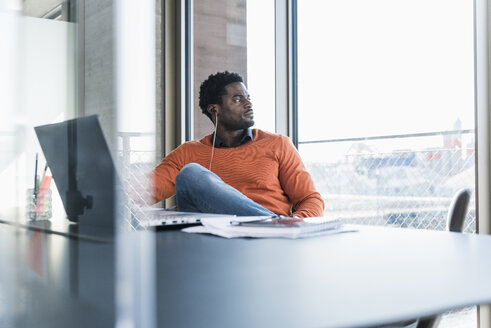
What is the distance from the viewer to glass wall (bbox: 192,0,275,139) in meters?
2.79

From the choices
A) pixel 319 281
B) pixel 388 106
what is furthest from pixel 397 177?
pixel 319 281

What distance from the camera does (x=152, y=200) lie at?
0.39 metres

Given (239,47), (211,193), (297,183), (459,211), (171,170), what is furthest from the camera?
(239,47)

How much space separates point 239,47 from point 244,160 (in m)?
1.33

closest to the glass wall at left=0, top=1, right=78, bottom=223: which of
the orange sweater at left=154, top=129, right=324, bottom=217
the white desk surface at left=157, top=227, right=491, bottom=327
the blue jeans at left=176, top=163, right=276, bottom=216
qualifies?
the white desk surface at left=157, top=227, right=491, bottom=327

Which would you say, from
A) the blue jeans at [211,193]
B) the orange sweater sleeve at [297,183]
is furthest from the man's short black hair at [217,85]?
the blue jeans at [211,193]

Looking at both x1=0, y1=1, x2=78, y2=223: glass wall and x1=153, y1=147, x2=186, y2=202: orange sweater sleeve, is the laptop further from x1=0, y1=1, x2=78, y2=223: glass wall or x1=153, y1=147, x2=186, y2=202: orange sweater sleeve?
x1=153, y1=147, x2=186, y2=202: orange sweater sleeve

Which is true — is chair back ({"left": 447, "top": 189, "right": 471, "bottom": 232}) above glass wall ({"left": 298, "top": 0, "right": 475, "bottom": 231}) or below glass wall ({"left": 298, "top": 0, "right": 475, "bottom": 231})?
below

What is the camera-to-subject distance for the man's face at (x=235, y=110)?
7.10 feet

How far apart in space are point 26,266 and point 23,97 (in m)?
0.10

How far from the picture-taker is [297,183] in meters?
1.94

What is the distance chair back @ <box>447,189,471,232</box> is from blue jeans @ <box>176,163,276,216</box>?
1.48ft

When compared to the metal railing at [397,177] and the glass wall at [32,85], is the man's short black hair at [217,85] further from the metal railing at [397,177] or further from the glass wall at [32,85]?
the glass wall at [32,85]

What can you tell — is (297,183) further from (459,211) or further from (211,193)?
(459,211)
